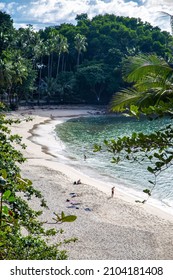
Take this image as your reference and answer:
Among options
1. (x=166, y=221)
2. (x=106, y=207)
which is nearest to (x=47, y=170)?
(x=106, y=207)

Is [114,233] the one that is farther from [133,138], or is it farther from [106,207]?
[133,138]

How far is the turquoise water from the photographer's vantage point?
74.9 ft

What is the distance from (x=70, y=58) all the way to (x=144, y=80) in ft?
211

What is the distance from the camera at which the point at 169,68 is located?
332 inches

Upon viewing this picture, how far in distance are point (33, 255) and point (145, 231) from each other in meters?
10.7

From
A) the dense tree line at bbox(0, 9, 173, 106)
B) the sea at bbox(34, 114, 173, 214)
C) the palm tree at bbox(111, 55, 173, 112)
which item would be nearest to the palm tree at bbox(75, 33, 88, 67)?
the dense tree line at bbox(0, 9, 173, 106)

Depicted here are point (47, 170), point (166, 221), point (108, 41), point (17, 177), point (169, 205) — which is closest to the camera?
point (17, 177)

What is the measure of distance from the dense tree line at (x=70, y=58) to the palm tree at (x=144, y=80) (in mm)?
39969

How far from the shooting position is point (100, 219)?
16.2 meters

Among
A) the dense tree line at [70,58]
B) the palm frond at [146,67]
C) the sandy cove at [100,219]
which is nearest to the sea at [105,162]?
the sandy cove at [100,219]

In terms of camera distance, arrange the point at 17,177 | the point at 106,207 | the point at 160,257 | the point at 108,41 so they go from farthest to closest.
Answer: the point at 108,41
the point at 106,207
the point at 160,257
the point at 17,177

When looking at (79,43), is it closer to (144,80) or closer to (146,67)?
(144,80)

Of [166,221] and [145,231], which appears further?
[166,221]

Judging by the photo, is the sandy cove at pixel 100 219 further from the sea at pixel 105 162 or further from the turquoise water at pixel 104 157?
the turquoise water at pixel 104 157
